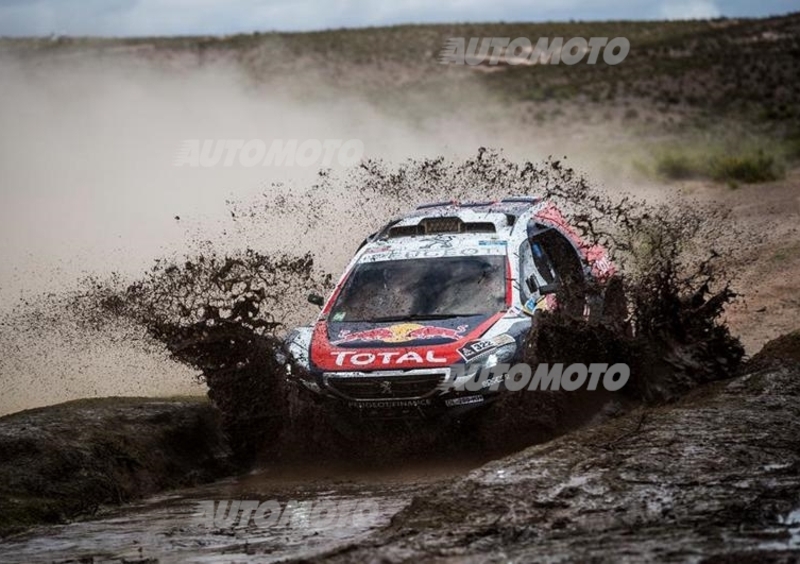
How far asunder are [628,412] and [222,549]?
414cm


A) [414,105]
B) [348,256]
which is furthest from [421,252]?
[414,105]

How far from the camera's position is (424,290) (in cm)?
1091

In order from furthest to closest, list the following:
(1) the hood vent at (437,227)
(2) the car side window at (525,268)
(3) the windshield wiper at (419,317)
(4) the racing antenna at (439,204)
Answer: (4) the racing antenna at (439,204)
(1) the hood vent at (437,227)
(2) the car side window at (525,268)
(3) the windshield wiper at (419,317)

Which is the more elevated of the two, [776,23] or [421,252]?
[776,23]

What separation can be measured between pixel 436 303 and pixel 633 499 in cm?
356

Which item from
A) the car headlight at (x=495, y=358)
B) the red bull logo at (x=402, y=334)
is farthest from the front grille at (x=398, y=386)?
the red bull logo at (x=402, y=334)

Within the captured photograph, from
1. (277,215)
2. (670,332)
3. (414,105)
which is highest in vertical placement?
(414,105)

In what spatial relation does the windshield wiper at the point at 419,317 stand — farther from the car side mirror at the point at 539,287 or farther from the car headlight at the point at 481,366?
the car side mirror at the point at 539,287

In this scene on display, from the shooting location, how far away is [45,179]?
120 feet

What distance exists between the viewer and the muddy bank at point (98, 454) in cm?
920

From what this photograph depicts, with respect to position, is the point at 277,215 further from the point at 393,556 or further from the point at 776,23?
the point at 776,23

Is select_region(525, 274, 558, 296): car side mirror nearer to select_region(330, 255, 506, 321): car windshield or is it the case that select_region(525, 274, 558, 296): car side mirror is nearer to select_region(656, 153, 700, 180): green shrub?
select_region(330, 255, 506, 321): car windshield

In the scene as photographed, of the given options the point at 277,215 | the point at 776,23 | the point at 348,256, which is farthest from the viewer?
the point at 776,23

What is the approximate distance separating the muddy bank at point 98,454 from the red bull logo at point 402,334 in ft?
5.18
